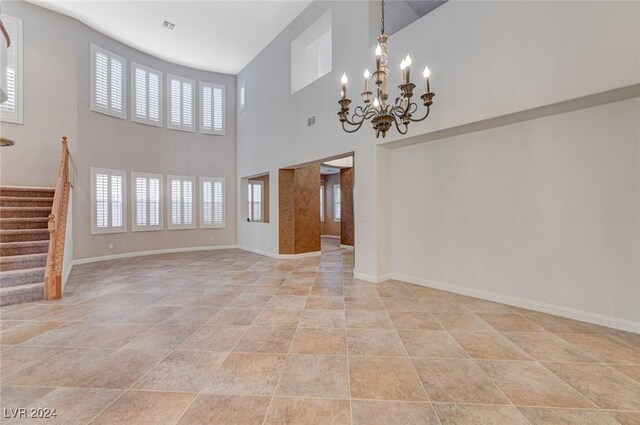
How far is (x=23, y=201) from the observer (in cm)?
511

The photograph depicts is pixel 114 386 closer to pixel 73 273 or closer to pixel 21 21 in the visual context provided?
pixel 73 273

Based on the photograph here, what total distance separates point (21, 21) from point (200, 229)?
6.10 meters

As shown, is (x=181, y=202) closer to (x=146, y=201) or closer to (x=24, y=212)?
(x=146, y=201)

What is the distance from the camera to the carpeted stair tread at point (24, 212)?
15.4 feet

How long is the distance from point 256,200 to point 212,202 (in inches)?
56.4

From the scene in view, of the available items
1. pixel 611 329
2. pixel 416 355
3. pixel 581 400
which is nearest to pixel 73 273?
pixel 416 355

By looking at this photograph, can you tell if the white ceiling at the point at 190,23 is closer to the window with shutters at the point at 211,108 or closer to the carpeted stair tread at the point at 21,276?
the window with shutters at the point at 211,108

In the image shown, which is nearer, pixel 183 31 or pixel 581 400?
pixel 581 400

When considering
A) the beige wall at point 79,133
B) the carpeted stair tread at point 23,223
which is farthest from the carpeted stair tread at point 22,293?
the beige wall at point 79,133

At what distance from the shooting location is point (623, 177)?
2.87 meters

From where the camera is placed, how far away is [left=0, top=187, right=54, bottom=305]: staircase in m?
3.78

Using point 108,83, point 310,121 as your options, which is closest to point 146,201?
point 108,83

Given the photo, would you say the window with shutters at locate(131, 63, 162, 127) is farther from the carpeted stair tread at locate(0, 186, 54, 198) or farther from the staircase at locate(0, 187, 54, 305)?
the staircase at locate(0, 187, 54, 305)

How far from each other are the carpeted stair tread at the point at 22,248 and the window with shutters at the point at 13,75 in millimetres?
3447
